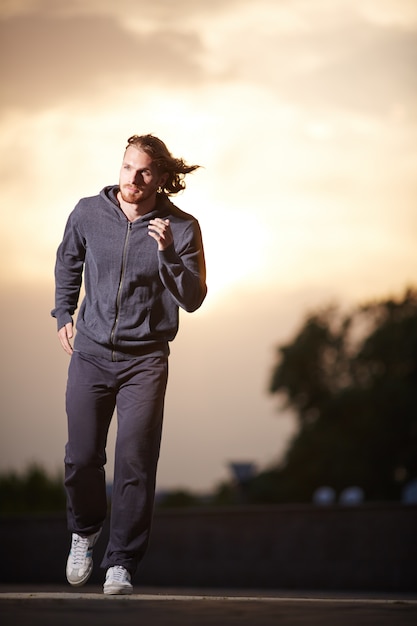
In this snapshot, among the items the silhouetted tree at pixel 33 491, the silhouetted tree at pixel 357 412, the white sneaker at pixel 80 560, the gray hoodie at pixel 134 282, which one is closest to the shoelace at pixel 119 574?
the white sneaker at pixel 80 560

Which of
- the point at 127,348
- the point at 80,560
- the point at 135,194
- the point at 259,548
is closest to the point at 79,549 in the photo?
the point at 80,560

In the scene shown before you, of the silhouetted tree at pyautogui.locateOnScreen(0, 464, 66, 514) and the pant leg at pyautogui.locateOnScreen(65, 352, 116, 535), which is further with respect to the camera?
the silhouetted tree at pyautogui.locateOnScreen(0, 464, 66, 514)

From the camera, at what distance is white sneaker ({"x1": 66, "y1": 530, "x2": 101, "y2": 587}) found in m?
4.72

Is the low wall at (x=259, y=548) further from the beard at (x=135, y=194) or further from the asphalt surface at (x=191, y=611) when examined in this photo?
the beard at (x=135, y=194)

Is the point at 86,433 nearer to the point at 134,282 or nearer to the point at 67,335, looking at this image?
the point at 67,335

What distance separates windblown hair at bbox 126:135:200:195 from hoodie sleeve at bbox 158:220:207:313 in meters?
0.23

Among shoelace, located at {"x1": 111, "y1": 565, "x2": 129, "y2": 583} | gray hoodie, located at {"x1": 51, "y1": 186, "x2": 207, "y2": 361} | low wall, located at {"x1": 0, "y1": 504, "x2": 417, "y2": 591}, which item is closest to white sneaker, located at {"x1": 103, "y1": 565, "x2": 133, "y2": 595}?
shoelace, located at {"x1": 111, "y1": 565, "x2": 129, "y2": 583}

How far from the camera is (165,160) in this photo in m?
4.65

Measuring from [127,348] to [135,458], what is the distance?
472 millimetres

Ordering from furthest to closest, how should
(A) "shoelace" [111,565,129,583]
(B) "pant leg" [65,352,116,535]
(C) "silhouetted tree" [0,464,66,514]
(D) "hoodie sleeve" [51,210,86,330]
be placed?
(C) "silhouetted tree" [0,464,66,514] → (D) "hoodie sleeve" [51,210,86,330] → (B) "pant leg" [65,352,116,535] → (A) "shoelace" [111,565,129,583]

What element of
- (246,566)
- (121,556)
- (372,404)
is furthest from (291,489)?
(121,556)

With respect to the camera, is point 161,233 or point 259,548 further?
point 259,548

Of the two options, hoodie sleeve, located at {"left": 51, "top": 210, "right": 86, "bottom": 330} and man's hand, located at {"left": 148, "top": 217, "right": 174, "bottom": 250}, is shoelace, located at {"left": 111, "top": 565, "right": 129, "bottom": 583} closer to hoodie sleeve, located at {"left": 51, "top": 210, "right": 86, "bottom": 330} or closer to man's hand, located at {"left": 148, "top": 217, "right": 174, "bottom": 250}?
hoodie sleeve, located at {"left": 51, "top": 210, "right": 86, "bottom": 330}

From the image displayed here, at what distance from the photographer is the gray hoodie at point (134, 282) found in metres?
4.55
